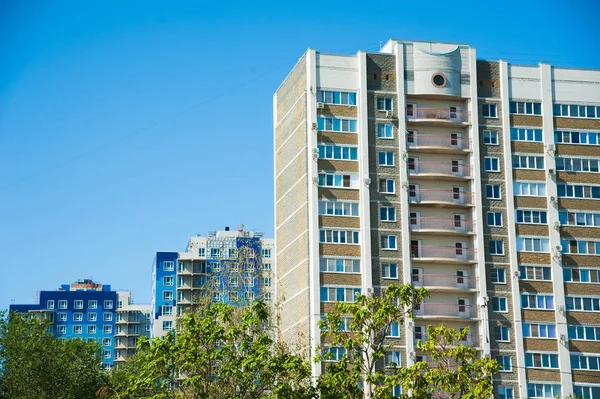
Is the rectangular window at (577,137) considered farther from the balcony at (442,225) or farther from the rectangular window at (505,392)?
the rectangular window at (505,392)

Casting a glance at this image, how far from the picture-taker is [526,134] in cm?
9975

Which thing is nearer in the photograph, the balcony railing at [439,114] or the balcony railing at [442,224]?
the balcony railing at [442,224]

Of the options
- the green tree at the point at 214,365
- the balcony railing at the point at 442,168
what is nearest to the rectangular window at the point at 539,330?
the balcony railing at the point at 442,168

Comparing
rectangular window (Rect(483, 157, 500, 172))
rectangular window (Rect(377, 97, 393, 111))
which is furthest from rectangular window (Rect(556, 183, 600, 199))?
rectangular window (Rect(377, 97, 393, 111))

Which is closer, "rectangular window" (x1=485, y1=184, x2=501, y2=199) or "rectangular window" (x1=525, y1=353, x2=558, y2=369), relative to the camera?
"rectangular window" (x1=525, y1=353, x2=558, y2=369)

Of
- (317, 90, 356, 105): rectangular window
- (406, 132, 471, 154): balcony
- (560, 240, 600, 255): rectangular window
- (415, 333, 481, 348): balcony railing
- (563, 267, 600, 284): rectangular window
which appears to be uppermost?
(317, 90, 356, 105): rectangular window

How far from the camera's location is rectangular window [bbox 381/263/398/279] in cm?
→ 9369

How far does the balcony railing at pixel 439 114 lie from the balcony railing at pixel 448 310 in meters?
17.0

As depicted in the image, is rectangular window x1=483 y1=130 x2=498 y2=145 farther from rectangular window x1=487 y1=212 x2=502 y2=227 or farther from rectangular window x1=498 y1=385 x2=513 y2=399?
rectangular window x1=498 y1=385 x2=513 y2=399

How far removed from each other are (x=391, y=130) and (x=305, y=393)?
135 feet

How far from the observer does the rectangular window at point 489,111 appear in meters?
Answer: 99.6

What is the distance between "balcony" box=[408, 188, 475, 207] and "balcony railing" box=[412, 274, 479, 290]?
6.46m

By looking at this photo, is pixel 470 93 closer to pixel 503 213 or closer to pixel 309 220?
pixel 503 213

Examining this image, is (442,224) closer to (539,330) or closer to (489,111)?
(489,111)
